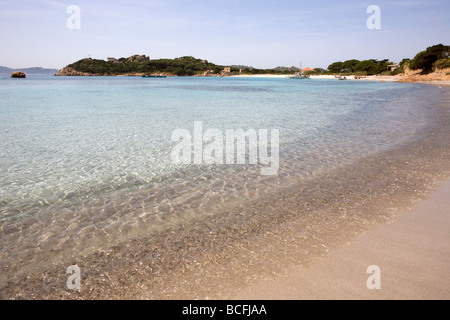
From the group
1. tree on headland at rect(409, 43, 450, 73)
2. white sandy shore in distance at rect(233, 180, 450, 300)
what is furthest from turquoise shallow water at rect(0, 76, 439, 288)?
tree on headland at rect(409, 43, 450, 73)

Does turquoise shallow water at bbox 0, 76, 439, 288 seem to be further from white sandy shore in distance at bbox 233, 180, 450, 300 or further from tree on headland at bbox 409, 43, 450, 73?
tree on headland at bbox 409, 43, 450, 73

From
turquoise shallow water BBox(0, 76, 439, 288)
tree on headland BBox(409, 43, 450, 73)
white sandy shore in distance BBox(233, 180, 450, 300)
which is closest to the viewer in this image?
white sandy shore in distance BBox(233, 180, 450, 300)

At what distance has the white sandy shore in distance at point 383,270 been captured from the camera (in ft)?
11.7

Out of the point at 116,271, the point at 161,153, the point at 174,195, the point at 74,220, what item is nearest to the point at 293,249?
the point at 116,271

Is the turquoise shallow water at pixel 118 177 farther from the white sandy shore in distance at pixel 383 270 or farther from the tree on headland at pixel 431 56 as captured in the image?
the tree on headland at pixel 431 56

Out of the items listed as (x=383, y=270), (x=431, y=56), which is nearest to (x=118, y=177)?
(x=383, y=270)

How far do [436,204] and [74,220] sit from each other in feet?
26.0

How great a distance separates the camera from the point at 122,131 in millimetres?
15078

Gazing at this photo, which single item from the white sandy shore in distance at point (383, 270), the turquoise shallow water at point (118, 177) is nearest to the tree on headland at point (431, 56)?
the turquoise shallow water at point (118, 177)

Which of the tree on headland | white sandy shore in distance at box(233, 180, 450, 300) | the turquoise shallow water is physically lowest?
white sandy shore in distance at box(233, 180, 450, 300)

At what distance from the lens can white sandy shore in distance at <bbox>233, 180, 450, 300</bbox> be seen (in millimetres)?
3566

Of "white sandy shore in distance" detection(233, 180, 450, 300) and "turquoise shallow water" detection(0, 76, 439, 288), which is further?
"turquoise shallow water" detection(0, 76, 439, 288)
